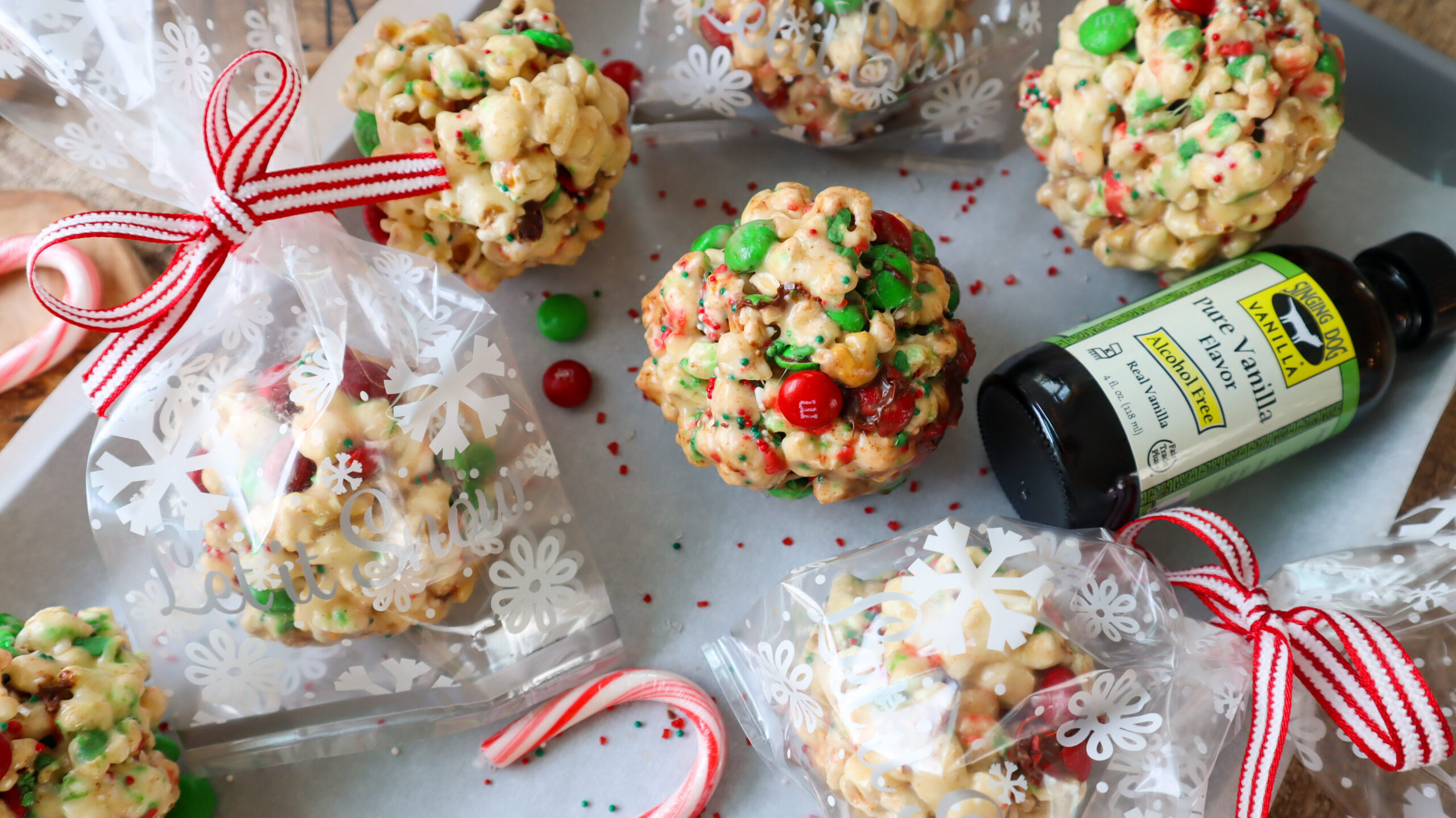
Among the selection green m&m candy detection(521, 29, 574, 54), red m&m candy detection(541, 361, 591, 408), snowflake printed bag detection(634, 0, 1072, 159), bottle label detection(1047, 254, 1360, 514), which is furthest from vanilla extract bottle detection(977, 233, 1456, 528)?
green m&m candy detection(521, 29, 574, 54)

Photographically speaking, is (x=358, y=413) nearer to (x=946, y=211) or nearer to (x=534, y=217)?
(x=534, y=217)

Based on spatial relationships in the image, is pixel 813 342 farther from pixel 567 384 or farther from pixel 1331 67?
pixel 1331 67

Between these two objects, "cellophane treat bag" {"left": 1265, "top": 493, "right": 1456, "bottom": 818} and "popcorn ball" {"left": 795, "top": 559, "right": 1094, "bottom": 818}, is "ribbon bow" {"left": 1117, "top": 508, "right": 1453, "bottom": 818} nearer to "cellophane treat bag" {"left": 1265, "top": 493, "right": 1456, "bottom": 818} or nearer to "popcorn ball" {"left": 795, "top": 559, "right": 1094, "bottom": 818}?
"cellophane treat bag" {"left": 1265, "top": 493, "right": 1456, "bottom": 818}

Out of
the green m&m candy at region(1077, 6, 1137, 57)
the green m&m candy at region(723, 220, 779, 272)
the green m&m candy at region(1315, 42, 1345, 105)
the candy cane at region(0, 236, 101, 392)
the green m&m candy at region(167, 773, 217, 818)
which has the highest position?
the green m&m candy at region(1077, 6, 1137, 57)

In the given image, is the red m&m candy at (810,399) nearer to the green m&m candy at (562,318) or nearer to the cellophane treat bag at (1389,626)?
the green m&m candy at (562,318)

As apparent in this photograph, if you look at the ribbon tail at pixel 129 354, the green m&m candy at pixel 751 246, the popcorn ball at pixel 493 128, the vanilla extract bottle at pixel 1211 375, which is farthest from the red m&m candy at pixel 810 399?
the ribbon tail at pixel 129 354


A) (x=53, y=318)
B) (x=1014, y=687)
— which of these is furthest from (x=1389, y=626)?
(x=53, y=318)

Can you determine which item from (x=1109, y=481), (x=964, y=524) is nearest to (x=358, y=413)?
(x=964, y=524)
